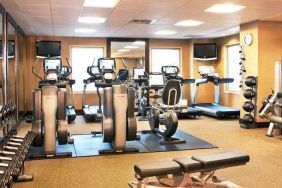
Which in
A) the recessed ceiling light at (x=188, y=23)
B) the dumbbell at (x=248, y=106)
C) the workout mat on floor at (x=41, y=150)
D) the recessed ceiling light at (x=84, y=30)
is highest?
the recessed ceiling light at (x=84, y=30)

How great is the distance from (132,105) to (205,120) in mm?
4224

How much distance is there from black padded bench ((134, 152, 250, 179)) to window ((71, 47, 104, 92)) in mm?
8579

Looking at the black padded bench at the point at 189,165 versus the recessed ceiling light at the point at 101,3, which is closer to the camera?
the black padded bench at the point at 189,165

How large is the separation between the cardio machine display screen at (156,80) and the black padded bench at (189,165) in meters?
4.79

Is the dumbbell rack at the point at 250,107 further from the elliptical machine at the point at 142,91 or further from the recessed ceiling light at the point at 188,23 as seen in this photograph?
the elliptical machine at the point at 142,91

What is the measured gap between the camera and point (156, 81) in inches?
313

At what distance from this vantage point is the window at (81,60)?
443 inches

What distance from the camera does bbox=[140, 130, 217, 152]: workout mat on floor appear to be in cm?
552

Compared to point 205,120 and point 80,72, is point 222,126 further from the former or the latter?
point 80,72

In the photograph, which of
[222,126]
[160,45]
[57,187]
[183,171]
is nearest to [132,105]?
[57,187]

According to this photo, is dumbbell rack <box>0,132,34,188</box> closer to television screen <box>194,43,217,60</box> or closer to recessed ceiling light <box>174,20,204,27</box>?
recessed ceiling light <box>174,20,204,27</box>

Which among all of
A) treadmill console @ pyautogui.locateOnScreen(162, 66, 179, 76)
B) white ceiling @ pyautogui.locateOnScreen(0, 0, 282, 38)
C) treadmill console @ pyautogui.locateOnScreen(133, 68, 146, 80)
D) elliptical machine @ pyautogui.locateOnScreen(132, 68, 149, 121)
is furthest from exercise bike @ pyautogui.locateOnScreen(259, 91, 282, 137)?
treadmill console @ pyautogui.locateOnScreen(133, 68, 146, 80)

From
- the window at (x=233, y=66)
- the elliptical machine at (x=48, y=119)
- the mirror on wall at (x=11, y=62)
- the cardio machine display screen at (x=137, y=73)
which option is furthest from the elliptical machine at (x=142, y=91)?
the elliptical machine at (x=48, y=119)

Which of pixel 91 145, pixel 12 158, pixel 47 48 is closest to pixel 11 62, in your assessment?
pixel 47 48
